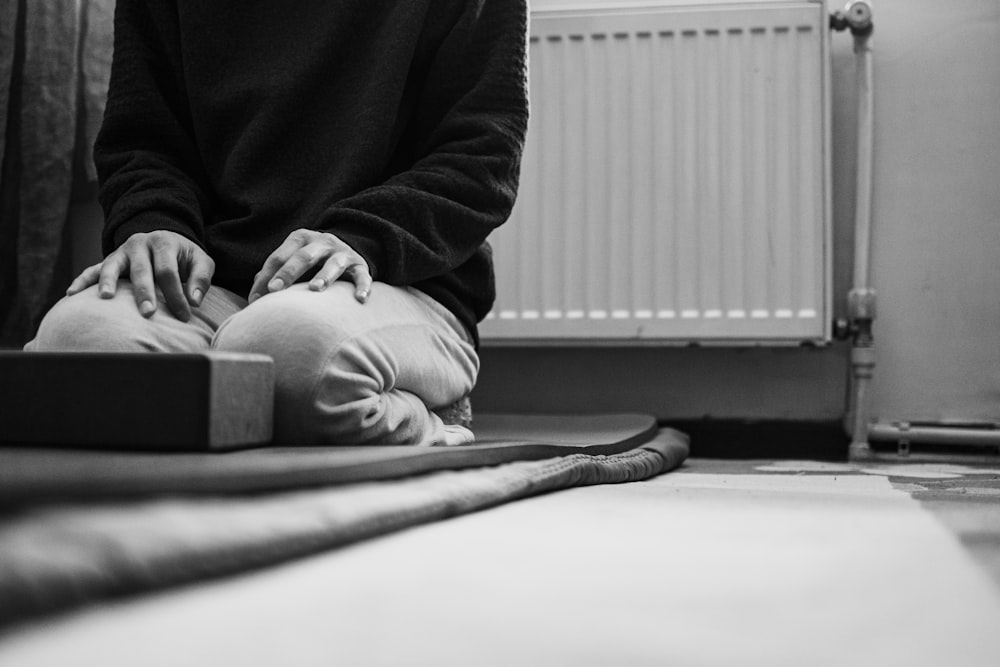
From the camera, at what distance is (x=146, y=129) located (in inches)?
47.3

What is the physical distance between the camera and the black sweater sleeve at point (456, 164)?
3.27 feet

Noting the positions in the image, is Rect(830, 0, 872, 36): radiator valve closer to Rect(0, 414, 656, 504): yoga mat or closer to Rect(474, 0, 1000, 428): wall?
Rect(474, 0, 1000, 428): wall

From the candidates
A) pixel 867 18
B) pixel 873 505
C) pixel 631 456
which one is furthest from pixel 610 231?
pixel 873 505

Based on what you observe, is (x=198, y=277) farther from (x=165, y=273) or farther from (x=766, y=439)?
(x=766, y=439)

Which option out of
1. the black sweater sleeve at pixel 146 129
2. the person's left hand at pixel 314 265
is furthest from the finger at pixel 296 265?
the black sweater sleeve at pixel 146 129

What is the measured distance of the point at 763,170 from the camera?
5.35 ft

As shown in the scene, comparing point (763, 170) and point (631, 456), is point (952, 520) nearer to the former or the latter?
point (631, 456)

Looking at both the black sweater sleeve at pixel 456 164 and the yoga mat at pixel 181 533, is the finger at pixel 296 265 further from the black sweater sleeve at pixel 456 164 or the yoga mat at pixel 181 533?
the yoga mat at pixel 181 533

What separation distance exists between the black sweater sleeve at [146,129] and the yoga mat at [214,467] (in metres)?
0.44

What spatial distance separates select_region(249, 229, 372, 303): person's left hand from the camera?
35.9 inches

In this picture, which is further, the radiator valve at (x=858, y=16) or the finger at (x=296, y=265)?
the radiator valve at (x=858, y=16)

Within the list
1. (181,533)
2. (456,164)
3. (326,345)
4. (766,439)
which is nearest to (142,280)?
(326,345)

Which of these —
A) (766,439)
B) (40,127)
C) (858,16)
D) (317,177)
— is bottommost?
(766,439)

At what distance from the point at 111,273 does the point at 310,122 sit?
1.02 ft
